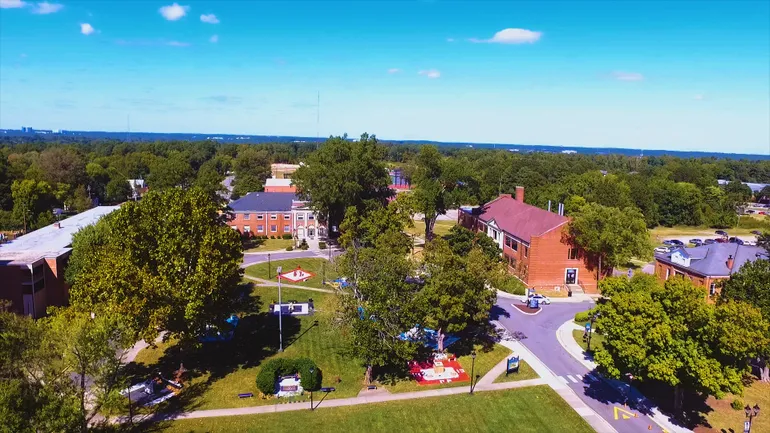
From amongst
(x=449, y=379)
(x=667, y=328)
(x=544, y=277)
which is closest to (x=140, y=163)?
(x=544, y=277)

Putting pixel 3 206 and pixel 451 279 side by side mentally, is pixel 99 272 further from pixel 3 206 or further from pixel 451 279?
pixel 3 206

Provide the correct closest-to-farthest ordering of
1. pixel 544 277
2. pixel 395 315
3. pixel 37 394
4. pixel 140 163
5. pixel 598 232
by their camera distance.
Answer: pixel 37 394, pixel 395 315, pixel 598 232, pixel 544 277, pixel 140 163

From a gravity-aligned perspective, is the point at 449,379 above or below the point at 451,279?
below

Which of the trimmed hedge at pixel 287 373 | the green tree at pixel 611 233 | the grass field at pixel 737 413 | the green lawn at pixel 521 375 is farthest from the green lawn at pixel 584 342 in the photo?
the trimmed hedge at pixel 287 373

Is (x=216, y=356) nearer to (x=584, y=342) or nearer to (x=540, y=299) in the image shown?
(x=584, y=342)

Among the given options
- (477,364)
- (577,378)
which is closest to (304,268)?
(477,364)

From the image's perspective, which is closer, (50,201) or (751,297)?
(751,297)

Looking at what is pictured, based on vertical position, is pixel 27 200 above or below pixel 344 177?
below

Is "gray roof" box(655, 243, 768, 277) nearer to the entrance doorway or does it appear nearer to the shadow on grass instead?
the entrance doorway
